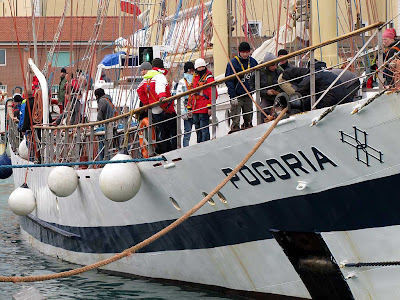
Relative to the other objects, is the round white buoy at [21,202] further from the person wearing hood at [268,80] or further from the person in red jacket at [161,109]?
the person wearing hood at [268,80]

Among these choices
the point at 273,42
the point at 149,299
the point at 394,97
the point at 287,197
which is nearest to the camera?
the point at 394,97

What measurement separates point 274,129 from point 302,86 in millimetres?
Answer: 586

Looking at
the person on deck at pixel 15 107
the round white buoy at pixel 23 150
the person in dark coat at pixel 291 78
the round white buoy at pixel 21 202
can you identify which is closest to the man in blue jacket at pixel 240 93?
the person in dark coat at pixel 291 78

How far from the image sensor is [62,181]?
1311cm

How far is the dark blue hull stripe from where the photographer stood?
360 inches

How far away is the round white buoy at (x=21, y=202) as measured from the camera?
49.5 feet

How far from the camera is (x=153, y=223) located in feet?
39.9

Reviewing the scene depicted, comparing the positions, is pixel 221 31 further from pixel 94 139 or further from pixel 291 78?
pixel 291 78

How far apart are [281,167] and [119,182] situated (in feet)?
7.46

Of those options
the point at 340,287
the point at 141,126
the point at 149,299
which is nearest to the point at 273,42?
the point at 141,126

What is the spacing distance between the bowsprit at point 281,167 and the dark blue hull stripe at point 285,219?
27 centimetres

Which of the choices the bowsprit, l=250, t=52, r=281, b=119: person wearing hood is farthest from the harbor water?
l=250, t=52, r=281, b=119: person wearing hood

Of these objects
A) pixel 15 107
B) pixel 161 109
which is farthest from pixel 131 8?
pixel 161 109

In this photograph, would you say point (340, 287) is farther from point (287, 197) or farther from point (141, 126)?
point (141, 126)
